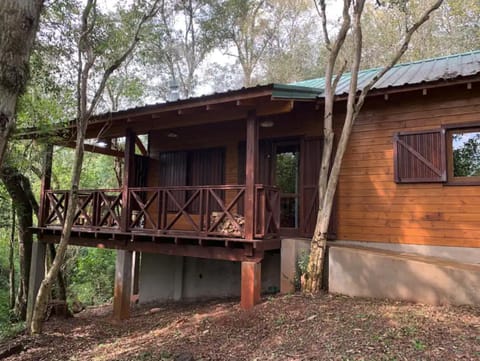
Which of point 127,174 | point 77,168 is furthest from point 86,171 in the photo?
point 77,168

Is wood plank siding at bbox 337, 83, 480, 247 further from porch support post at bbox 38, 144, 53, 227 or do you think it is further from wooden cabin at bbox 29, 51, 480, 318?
porch support post at bbox 38, 144, 53, 227

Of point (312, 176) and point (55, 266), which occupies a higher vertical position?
point (312, 176)

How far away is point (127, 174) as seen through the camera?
7.34 metres

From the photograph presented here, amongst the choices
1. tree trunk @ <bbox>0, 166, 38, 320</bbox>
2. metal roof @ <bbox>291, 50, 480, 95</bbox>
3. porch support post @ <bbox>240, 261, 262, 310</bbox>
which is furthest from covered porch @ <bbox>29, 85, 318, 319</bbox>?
metal roof @ <bbox>291, 50, 480, 95</bbox>

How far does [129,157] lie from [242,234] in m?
3.22

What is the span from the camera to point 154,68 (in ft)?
65.9

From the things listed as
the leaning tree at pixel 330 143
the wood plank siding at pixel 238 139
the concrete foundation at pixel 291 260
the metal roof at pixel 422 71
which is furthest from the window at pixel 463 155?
the concrete foundation at pixel 291 260

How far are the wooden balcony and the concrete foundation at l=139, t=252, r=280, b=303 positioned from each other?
105 centimetres

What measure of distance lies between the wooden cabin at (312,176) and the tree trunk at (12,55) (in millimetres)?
3239

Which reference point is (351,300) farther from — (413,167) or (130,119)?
(130,119)

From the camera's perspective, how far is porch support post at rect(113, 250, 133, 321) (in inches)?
276

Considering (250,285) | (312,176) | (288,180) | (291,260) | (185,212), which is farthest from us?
(288,180)

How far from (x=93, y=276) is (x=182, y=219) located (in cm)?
882

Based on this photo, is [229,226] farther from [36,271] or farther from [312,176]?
[36,271]
